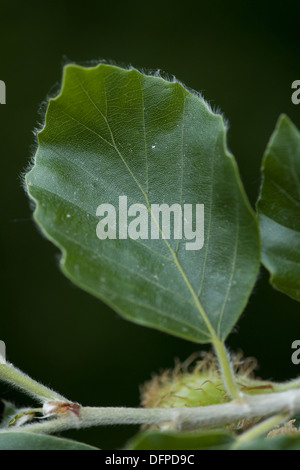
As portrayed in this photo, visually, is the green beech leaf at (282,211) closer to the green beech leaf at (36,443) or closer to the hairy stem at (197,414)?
the hairy stem at (197,414)

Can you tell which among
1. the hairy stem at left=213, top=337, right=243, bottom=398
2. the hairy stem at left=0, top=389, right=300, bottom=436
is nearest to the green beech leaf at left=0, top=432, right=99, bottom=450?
the hairy stem at left=0, top=389, right=300, bottom=436

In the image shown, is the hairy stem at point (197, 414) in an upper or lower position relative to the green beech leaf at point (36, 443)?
upper

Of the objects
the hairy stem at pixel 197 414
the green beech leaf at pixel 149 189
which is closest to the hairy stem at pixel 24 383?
the hairy stem at pixel 197 414

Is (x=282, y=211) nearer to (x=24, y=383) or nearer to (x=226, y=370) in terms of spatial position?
(x=226, y=370)

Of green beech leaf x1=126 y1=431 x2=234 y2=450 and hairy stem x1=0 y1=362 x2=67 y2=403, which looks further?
hairy stem x1=0 y1=362 x2=67 y2=403

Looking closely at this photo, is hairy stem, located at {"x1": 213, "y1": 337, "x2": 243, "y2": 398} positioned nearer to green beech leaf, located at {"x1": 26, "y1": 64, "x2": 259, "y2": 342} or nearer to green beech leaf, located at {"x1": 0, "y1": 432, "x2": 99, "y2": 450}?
green beech leaf, located at {"x1": 26, "y1": 64, "x2": 259, "y2": 342}
